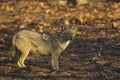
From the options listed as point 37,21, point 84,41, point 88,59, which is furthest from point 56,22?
point 88,59

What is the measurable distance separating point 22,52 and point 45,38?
612mm

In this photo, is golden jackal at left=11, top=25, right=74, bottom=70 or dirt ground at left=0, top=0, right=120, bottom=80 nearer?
dirt ground at left=0, top=0, right=120, bottom=80

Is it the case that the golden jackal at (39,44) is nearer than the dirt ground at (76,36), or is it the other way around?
the dirt ground at (76,36)

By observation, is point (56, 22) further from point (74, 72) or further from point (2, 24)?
point (74, 72)

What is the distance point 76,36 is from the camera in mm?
13328

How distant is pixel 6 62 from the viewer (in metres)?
10.5

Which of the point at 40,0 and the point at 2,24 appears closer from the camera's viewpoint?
the point at 2,24

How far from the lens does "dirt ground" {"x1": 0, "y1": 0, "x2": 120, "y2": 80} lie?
9633mm

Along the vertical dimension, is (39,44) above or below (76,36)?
above

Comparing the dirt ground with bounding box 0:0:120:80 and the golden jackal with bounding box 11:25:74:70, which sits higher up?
the golden jackal with bounding box 11:25:74:70

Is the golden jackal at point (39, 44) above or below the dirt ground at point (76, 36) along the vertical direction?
above

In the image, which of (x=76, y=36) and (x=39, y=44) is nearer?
(x=39, y=44)

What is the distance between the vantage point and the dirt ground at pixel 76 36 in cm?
963

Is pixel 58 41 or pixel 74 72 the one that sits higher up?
pixel 58 41
